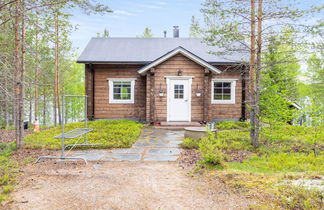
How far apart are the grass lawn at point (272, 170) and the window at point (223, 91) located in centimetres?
504

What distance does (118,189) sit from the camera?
3.58 m

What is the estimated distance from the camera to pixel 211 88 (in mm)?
12445

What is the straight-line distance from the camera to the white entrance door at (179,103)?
37.0 ft

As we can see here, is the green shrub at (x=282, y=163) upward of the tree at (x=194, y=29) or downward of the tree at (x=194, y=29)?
downward

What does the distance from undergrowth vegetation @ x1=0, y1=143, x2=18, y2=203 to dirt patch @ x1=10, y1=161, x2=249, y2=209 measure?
0.46 feet

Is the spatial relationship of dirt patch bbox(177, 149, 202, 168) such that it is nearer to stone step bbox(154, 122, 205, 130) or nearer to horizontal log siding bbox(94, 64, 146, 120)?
stone step bbox(154, 122, 205, 130)

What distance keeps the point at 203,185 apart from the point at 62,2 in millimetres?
4900

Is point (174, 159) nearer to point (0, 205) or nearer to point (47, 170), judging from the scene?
point (47, 170)

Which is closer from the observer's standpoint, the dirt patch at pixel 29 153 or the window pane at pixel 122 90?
the dirt patch at pixel 29 153

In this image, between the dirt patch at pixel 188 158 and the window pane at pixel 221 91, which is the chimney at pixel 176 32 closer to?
the window pane at pixel 221 91

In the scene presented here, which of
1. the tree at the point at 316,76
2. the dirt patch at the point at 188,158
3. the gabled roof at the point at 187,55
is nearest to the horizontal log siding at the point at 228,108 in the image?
the gabled roof at the point at 187,55

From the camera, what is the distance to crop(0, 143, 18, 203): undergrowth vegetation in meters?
3.49

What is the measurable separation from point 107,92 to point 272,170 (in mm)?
9575

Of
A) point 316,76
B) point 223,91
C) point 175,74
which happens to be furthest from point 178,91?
point 316,76
